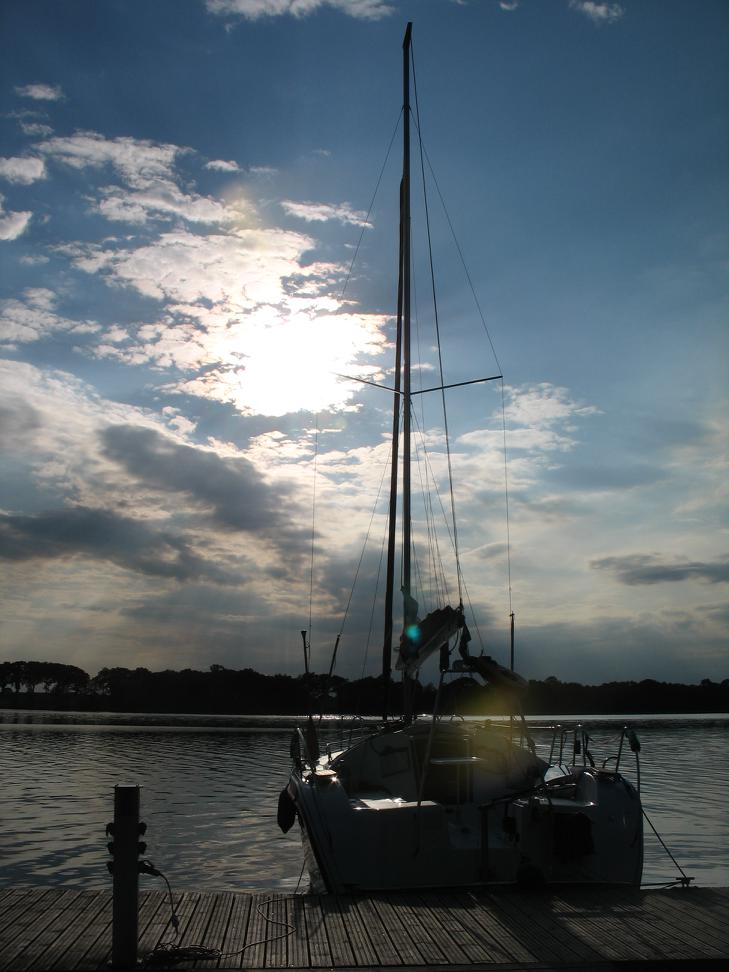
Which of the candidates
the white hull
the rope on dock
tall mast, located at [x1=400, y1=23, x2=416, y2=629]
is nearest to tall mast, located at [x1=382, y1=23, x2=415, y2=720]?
tall mast, located at [x1=400, y1=23, x2=416, y2=629]

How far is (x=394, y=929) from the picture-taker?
26.3 ft

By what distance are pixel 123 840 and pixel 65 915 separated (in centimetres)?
188

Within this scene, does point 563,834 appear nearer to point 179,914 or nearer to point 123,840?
point 179,914

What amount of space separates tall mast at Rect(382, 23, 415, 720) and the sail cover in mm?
3470

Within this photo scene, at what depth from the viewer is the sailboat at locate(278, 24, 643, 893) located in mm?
11195

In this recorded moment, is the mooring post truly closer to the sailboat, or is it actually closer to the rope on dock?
the rope on dock

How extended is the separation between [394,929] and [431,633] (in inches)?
276

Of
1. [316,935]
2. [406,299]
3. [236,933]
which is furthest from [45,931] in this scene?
[406,299]

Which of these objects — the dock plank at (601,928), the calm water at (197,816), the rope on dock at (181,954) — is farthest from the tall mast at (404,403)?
the rope on dock at (181,954)

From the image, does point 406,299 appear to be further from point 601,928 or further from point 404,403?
point 601,928

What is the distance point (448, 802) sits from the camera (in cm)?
1299

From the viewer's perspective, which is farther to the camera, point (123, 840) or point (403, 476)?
point (403, 476)

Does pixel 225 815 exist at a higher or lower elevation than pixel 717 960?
lower

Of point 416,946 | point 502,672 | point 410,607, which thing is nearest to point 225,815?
point 410,607
